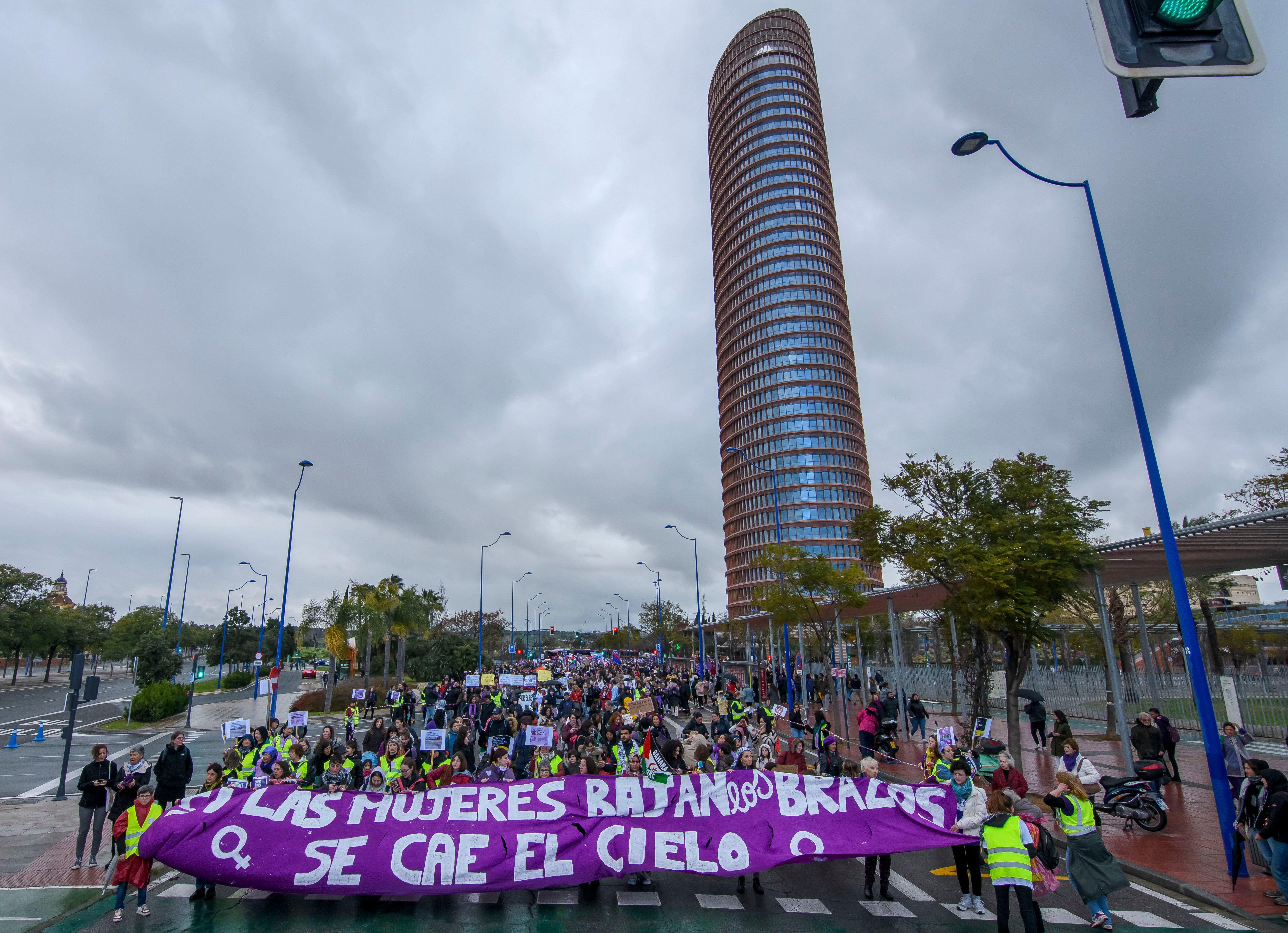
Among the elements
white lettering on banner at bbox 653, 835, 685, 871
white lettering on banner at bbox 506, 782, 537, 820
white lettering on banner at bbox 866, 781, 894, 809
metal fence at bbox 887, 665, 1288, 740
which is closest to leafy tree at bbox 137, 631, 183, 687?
white lettering on banner at bbox 506, 782, 537, 820

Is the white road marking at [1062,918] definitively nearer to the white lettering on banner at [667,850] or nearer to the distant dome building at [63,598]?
the white lettering on banner at [667,850]

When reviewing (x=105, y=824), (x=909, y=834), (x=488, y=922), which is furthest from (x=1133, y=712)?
(x=105, y=824)

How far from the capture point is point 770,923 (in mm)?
8344

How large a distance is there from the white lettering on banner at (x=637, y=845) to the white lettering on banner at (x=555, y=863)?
761 mm

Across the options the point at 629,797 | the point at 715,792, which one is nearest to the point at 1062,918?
the point at 715,792

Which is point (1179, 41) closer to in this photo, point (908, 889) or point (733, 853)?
point (733, 853)

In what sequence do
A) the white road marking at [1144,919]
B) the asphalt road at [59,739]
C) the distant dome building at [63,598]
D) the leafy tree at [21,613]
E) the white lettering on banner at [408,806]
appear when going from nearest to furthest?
the white road marking at [1144,919], the white lettering on banner at [408,806], the asphalt road at [59,739], the leafy tree at [21,613], the distant dome building at [63,598]

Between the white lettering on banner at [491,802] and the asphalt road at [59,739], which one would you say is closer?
the white lettering on banner at [491,802]

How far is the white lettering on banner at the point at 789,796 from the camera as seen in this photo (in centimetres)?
958

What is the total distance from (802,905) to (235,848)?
24.2 feet

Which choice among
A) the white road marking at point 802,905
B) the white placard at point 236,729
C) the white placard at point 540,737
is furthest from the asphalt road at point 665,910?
the white placard at point 236,729

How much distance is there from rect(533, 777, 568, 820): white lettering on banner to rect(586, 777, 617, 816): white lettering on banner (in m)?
0.32

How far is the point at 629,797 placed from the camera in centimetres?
956

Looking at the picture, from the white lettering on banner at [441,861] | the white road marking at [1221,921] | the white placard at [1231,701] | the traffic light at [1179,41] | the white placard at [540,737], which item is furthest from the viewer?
the white placard at [540,737]
